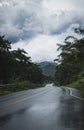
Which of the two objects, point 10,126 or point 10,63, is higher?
point 10,63

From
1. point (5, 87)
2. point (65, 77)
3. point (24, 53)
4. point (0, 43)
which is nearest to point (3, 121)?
point (5, 87)

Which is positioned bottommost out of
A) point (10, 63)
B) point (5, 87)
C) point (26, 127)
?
point (26, 127)

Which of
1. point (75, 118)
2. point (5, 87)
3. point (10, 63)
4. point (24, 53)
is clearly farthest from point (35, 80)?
point (75, 118)

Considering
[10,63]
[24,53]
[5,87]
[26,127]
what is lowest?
[26,127]

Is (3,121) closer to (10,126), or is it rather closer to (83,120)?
(10,126)

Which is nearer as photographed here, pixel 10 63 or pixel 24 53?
pixel 10 63

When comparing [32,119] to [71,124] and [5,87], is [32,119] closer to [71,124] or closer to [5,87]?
[71,124]

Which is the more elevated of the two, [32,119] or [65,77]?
[65,77]

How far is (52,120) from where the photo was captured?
452 inches

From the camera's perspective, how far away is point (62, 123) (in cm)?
1072

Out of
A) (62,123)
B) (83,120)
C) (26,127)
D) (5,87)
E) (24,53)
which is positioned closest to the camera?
(26,127)

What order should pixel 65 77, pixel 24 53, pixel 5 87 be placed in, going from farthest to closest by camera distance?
pixel 65 77, pixel 24 53, pixel 5 87

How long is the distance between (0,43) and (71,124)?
43591 mm

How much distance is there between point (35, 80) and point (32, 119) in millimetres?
120545
